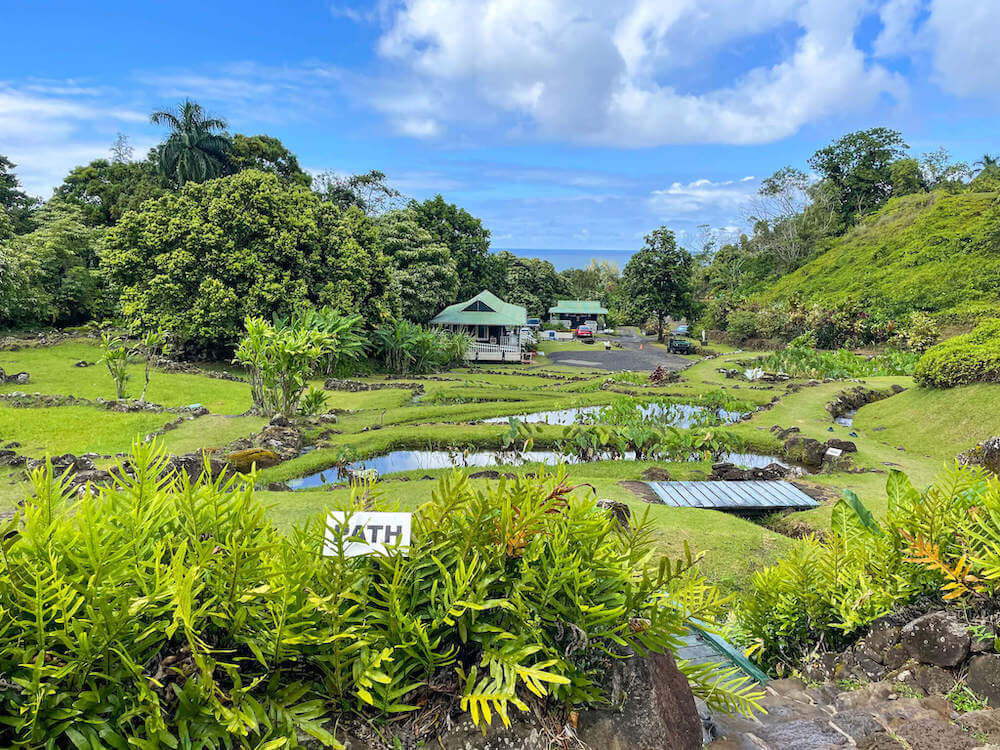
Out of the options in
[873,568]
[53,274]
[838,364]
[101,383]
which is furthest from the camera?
[53,274]

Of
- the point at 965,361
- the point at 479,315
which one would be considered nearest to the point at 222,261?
the point at 479,315

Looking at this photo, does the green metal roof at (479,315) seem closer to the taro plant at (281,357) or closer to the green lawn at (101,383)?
the green lawn at (101,383)

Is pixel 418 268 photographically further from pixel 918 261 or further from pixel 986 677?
pixel 918 261

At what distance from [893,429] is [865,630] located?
48.8 ft

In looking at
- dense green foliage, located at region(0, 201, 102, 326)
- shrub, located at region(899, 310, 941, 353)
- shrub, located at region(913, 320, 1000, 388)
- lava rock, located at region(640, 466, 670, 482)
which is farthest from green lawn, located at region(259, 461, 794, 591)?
shrub, located at region(899, 310, 941, 353)

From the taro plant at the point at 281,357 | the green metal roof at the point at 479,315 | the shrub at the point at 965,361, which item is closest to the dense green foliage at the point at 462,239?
the green metal roof at the point at 479,315

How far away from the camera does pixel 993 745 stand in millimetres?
2490

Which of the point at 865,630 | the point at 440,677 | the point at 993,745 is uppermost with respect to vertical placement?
the point at 440,677

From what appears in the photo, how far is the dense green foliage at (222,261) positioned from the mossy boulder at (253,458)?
44.5 ft

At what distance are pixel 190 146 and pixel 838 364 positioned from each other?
138 ft

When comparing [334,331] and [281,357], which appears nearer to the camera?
[281,357]

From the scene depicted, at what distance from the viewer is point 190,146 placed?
37.5m

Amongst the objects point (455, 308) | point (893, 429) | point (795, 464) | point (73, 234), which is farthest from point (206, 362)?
point (893, 429)

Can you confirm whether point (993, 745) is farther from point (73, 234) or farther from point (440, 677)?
point (73, 234)
